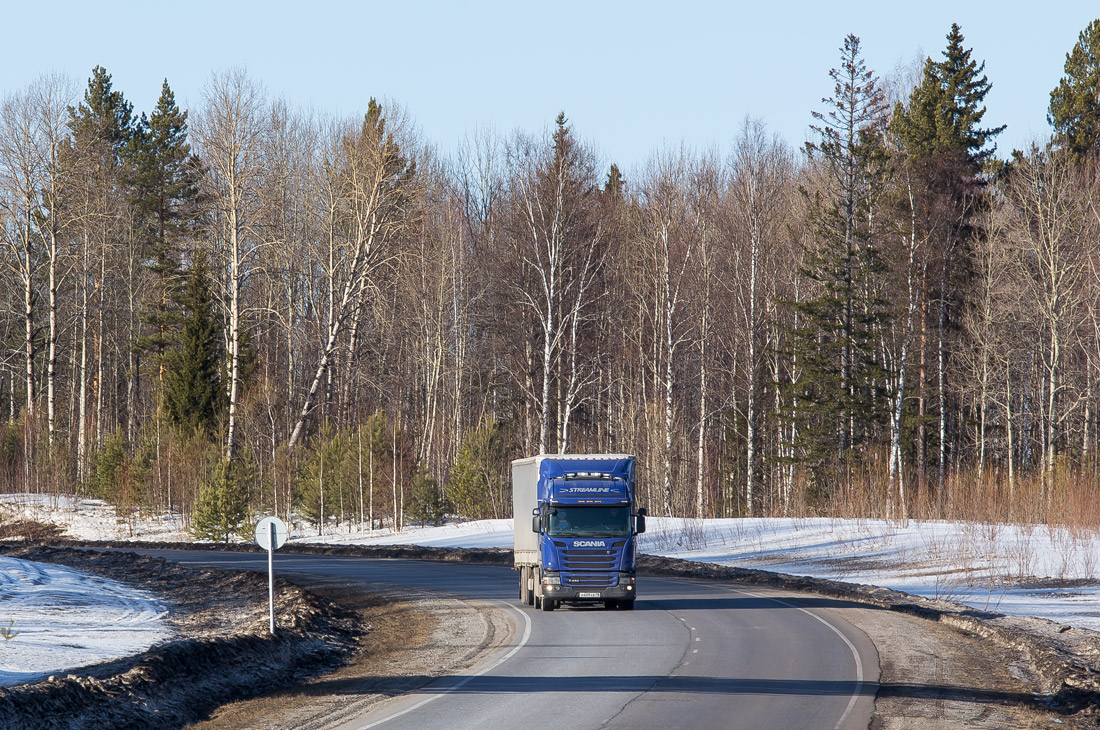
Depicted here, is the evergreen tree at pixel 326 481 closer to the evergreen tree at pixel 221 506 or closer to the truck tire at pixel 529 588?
the evergreen tree at pixel 221 506

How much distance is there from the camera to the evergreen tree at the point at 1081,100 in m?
56.7

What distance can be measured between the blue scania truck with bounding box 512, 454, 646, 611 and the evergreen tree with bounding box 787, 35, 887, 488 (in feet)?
88.2

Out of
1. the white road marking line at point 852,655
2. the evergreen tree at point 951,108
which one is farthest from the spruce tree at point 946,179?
the white road marking line at point 852,655

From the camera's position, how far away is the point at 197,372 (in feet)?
185

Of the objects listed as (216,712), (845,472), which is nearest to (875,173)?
(845,472)

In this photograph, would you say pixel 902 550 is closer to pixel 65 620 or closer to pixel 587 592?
pixel 587 592

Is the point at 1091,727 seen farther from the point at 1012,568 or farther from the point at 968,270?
the point at 968,270

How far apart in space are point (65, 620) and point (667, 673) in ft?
41.7

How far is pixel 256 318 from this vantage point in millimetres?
69688

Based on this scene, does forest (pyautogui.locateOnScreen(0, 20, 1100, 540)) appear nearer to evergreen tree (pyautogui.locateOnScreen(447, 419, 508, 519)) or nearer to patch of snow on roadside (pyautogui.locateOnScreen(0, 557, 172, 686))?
evergreen tree (pyautogui.locateOnScreen(447, 419, 508, 519))

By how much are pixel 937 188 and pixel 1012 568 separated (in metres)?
25.6

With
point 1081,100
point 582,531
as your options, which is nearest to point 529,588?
point 582,531

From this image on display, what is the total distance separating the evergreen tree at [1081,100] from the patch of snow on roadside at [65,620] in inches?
1968

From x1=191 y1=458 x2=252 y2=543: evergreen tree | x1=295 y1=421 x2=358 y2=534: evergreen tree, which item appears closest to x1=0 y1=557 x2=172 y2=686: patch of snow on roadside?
x1=191 y1=458 x2=252 y2=543: evergreen tree
